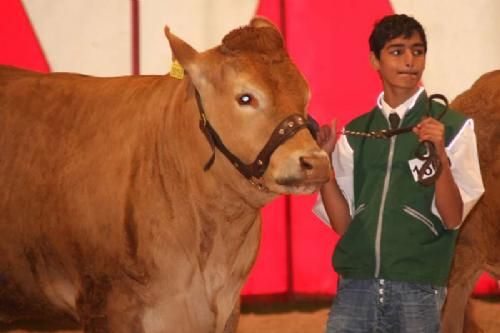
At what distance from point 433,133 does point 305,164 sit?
368 millimetres

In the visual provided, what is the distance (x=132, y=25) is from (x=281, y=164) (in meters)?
2.33

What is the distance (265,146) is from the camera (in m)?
2.29

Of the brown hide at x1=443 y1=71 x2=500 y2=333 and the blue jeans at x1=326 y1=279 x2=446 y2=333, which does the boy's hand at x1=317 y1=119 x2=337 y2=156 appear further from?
the brown hide at x1=443 y1=71 x2=500 y2=333

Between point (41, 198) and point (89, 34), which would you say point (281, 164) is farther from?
point (89, 34)

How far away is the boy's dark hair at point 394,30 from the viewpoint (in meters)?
2.54

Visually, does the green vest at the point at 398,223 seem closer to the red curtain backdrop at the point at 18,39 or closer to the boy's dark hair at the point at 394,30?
the boy's dark hair at the point at 394,30

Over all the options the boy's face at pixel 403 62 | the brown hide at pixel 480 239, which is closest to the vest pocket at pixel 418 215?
the boy's face at pixel 403 62

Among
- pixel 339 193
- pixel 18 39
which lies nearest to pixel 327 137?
pixel 339 193

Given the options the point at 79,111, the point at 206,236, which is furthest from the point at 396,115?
the point at 79,111

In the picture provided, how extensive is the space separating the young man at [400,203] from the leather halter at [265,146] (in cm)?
29

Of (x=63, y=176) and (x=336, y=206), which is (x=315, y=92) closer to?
(x=336, y=206)

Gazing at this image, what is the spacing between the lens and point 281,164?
2234mm

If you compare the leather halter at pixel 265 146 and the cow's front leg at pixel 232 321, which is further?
the cow's front leg at pixel 232 321

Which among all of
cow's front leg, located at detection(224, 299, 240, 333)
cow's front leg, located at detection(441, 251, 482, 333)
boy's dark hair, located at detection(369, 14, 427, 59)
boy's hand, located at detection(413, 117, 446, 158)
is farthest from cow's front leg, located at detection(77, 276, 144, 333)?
cow's front leg, located at detection(441, 251, 482, 333)
